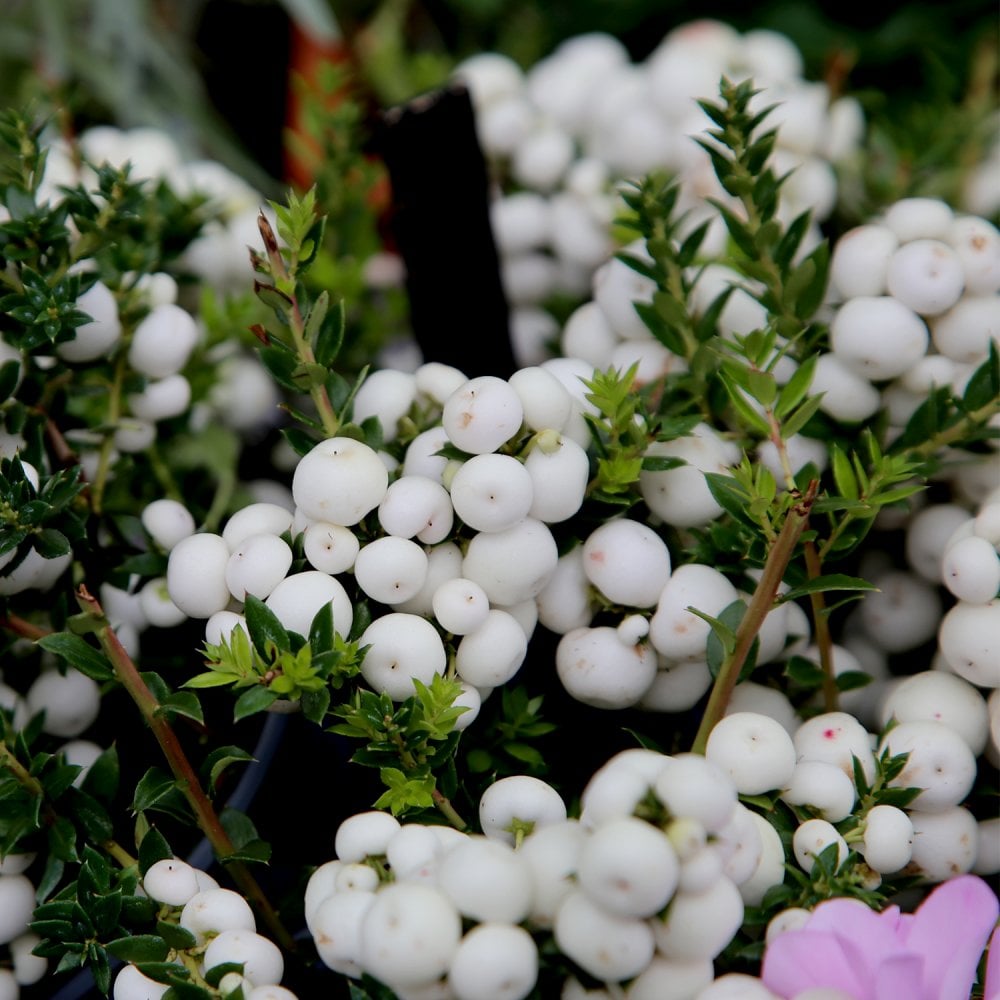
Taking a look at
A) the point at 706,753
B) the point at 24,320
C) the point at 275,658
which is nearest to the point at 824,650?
the point at 706,753

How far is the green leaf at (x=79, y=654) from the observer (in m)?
0.33

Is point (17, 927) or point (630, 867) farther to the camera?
point (17, 927)

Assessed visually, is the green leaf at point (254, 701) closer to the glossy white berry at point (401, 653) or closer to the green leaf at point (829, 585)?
the glossy white berry at point (401, 653)

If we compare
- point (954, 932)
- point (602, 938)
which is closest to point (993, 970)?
point (954, 932)

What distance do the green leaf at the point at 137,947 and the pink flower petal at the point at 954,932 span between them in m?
0.21

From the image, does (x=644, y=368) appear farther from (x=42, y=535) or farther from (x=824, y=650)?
(x=42, y=535)

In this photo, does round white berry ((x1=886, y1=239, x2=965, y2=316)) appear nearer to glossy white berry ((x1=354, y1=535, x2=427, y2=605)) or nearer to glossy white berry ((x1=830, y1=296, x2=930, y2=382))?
glossy white berry ((x1=830, y1=296, x2=930, y2=382))

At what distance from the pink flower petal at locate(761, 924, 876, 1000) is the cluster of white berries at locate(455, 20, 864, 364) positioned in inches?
13.3

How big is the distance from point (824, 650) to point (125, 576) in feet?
0.84

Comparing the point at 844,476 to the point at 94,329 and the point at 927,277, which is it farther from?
the point at 94,329

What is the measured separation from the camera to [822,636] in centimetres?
37

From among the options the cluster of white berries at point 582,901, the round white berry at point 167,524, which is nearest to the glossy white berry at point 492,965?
the cluster of white berries at point 582,901

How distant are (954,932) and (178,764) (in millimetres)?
229

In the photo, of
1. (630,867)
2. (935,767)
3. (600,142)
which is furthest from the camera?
(600,142)
